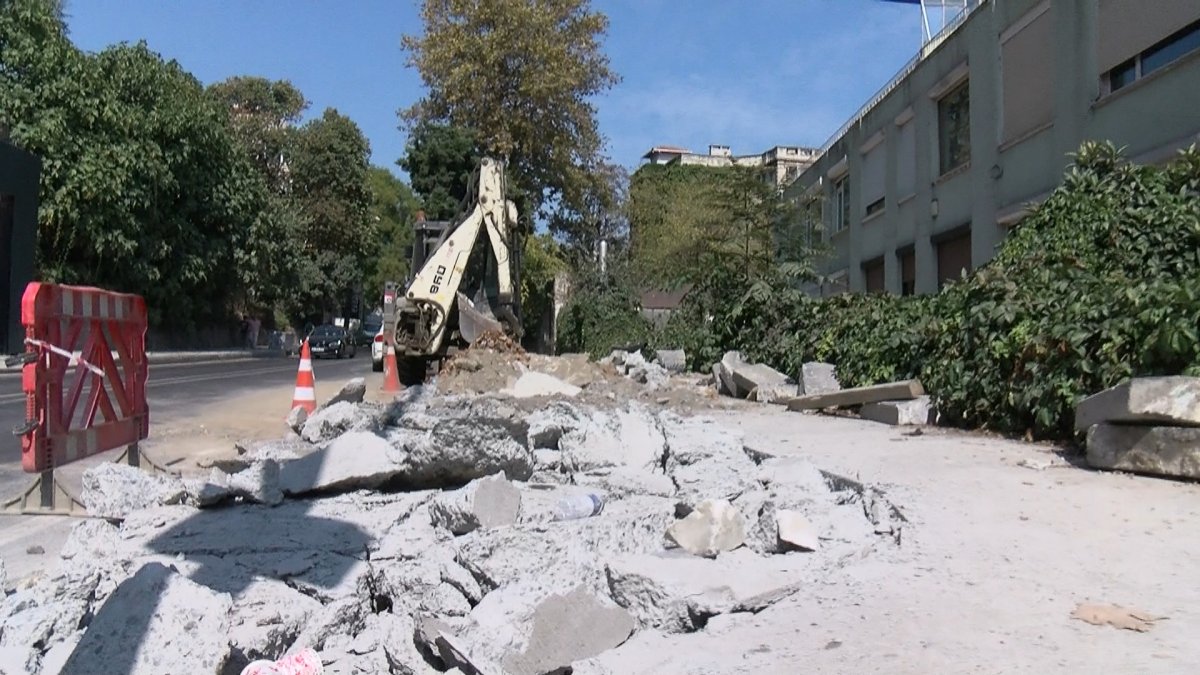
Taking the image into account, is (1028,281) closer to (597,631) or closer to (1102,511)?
(1102,511)

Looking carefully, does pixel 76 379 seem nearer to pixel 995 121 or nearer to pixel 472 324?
pixel 472 324

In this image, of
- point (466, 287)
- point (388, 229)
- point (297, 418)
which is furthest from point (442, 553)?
point (388, 229)

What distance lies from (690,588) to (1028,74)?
14.2 m

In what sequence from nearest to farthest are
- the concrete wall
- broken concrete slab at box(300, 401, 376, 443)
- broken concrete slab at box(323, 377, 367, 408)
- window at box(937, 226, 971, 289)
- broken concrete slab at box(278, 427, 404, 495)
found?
1. broken concrete slab at box(278, 427, 404, 495)
2. broken concrete slab at box(300, 401, 376, 443)
3. broken concrete slab at box(323, 377, 367, 408)
4. window at box(937, 226, 971, 289)
5. the concrete wall

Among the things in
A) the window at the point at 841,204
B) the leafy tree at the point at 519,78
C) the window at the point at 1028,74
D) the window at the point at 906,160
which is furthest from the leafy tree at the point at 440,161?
the window at the point at 1028,74

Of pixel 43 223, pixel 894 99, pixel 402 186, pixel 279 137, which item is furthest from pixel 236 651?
pixel 402 186

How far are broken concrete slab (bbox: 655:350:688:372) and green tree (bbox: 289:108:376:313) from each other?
3165 cm

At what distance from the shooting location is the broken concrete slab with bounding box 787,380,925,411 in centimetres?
891

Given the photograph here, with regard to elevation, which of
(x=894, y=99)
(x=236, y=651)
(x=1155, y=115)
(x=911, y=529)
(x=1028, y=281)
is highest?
(x=894, y=99)

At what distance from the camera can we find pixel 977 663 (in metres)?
2.96

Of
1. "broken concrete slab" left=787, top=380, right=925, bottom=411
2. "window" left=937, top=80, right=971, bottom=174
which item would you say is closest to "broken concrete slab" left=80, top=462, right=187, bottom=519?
"broken concrete slab" left=787, top=380, right=925, bottom=411

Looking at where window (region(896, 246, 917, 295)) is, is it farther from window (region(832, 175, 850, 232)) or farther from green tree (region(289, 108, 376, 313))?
green tree (region(289, 108, 376, 313))

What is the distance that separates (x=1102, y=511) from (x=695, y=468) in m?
2.29

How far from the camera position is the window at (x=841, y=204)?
84.0ft
